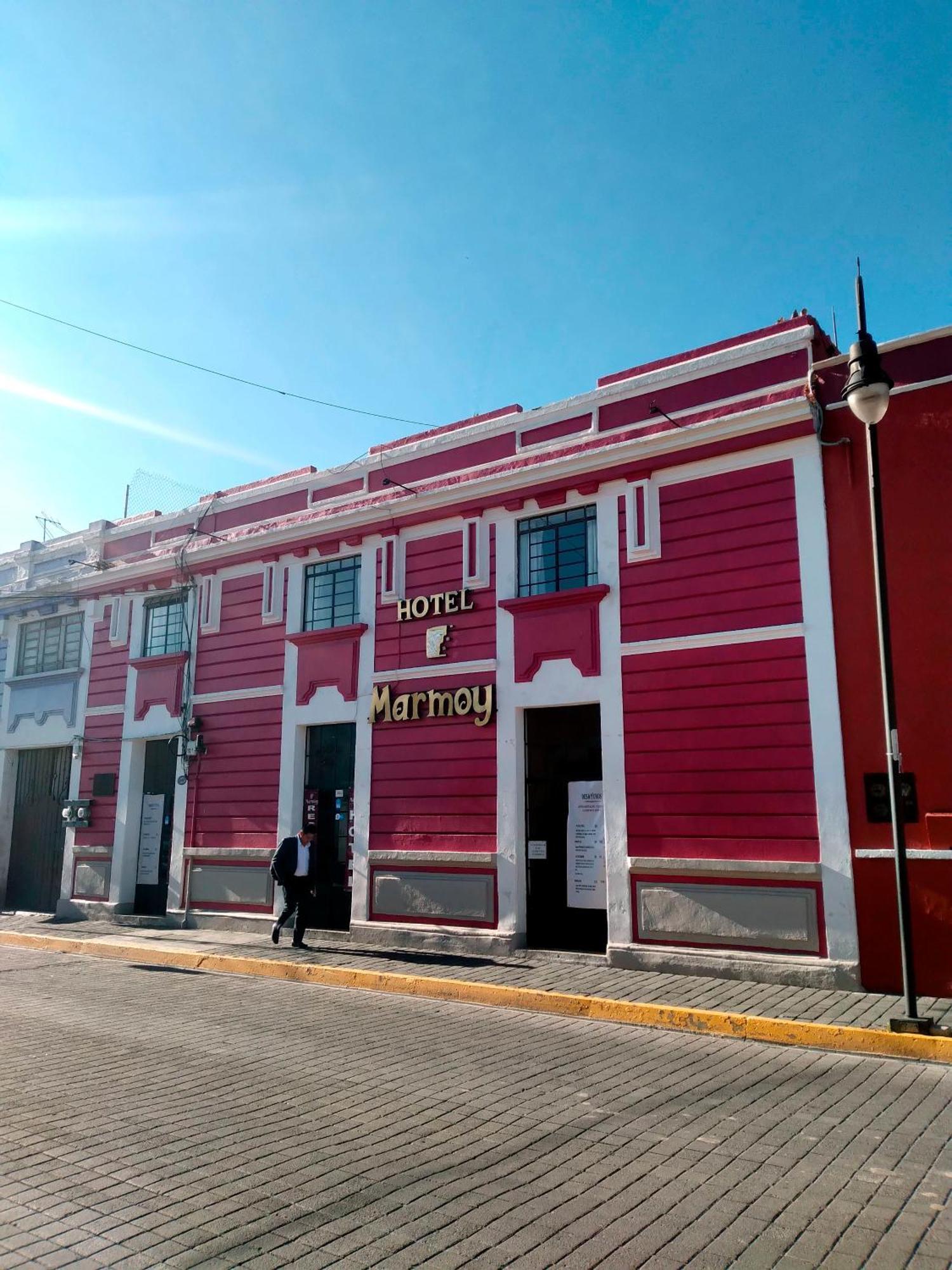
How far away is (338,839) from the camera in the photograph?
13.9m

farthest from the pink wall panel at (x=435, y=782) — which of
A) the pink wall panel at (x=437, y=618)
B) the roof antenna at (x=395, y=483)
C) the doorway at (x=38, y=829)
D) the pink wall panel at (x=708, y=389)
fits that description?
the doorway at (x=38, y=829)

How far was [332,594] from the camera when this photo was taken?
47.9ft

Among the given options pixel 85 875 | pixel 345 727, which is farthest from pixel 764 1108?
pixel 85 875

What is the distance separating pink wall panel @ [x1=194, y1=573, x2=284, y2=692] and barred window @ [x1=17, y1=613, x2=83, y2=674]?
3.64m

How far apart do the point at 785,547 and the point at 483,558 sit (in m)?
4.09

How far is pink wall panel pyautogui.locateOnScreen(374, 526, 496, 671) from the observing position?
1267cm

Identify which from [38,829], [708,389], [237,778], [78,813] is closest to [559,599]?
[708,389]

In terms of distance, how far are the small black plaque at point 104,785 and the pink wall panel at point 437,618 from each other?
6.09m

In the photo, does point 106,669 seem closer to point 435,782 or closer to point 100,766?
point 100,766

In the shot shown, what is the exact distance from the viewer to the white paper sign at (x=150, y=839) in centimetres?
1598

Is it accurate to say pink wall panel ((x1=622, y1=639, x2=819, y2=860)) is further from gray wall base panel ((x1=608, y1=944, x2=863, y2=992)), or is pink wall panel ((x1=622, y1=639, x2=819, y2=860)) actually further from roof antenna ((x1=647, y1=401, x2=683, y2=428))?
roof antenna ((x1=647, y1=401, x2=683, y2=428))

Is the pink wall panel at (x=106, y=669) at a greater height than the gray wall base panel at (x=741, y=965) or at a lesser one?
greater

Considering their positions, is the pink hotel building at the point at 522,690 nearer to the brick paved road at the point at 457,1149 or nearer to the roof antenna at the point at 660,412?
the roof antenna at the point at 660,412

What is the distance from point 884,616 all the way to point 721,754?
3.02m
